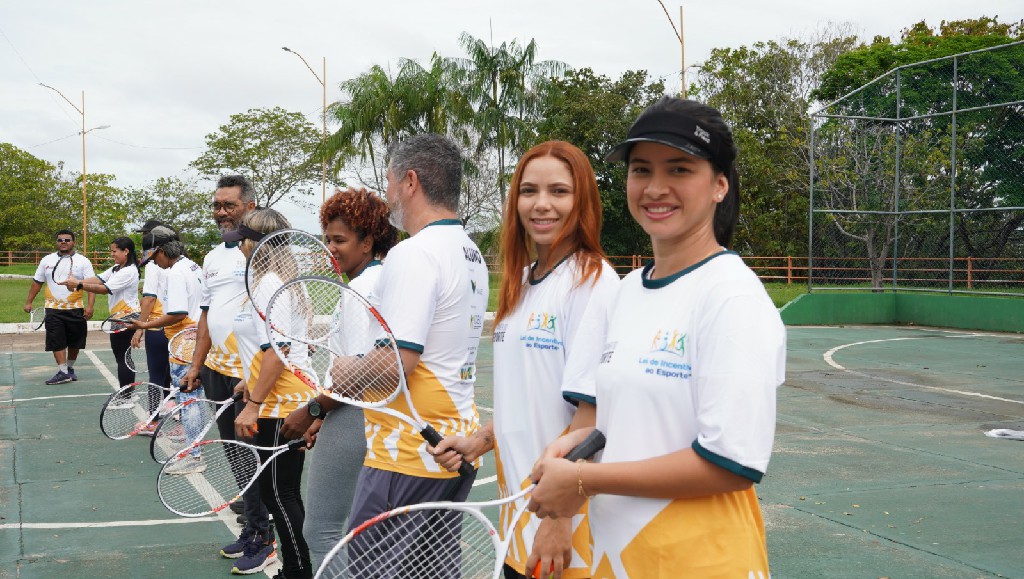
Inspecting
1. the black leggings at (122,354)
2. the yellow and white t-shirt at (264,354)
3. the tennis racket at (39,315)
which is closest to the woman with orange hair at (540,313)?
the yellow and white t-shirt at (264,354)

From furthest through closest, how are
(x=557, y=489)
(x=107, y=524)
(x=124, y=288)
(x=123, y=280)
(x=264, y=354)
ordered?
1. (x=124, y=288)
2. (x=123, y=280)
3. (x=107, y=524)
4. (x=264, y=354)
5. (x=557, y=489)

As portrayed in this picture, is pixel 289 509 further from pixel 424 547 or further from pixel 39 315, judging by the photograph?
pixel 39 315

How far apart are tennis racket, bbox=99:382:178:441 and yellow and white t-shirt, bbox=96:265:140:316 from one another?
75.9 inches

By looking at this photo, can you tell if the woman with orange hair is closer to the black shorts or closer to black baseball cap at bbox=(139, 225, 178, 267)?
black baseball cap at bbox=(139, 225, 178, 267)

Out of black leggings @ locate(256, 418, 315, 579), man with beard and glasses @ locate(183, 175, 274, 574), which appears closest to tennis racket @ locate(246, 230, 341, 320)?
black leggings @ locate(256, 418, 315, 579)

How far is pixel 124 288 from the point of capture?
37.3ft

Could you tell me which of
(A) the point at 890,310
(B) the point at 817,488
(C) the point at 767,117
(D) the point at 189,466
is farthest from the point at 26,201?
(B) the point at 817,488

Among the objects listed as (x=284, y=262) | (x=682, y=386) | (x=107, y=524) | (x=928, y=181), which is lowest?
(x=107, y=524)

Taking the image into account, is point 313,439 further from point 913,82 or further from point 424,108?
point 424,108

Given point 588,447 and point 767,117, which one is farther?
point 767,117

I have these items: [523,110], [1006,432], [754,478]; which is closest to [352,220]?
[754,478]

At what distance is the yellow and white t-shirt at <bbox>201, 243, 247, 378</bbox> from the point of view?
5.89 metres

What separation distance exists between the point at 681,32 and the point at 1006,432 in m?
16.4

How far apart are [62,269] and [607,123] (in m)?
29.8
